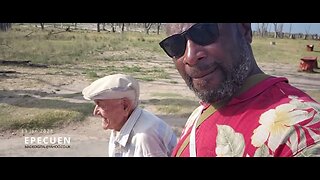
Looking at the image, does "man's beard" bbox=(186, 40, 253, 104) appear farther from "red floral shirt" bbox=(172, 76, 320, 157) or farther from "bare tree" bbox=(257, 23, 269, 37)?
"bare tree" bbox=(257, 23, 269, 37)

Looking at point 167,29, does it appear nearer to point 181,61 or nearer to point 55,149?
point 181,61

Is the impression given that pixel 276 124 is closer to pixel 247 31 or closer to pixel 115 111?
pixel 247 31

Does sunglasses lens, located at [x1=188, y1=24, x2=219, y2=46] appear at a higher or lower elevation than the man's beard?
higher

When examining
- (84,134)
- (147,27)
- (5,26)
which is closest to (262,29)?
(147,27)

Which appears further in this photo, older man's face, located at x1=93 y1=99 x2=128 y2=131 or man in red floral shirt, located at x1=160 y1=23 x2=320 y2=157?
older man's face, located at x1=93 y1=99 x2=128 y2=131

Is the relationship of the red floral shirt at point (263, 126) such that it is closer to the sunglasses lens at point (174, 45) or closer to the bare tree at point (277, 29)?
the sunglasses lens at point (174, 45)

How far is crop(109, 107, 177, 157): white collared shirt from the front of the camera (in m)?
1.74

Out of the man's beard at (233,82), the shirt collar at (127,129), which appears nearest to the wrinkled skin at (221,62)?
the man's beard at (233,82)

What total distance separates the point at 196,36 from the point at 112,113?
559 millimetres

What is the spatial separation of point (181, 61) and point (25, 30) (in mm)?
968

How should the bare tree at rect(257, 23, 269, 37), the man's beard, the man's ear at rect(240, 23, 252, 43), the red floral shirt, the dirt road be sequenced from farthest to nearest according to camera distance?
1. the dirt road
2. the bare tree at rect(257, 23, 269, 37)
3. the man's ear at rect(240, 23, 252, 43)
4. the man's beard
5. the red floral shirt

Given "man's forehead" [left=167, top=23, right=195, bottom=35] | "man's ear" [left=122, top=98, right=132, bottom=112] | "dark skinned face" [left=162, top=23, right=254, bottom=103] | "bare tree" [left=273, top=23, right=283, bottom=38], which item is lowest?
"man's ear" [left=122, top=98, right=132, bottom=112]

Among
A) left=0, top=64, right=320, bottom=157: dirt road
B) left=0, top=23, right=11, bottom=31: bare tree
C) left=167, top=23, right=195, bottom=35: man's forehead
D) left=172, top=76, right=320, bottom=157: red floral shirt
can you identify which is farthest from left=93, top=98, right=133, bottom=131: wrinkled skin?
left=0, top=23, right=11, bottom=31: bare tree
